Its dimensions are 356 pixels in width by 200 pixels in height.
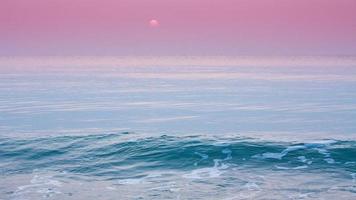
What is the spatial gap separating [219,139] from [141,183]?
10451 millimetres

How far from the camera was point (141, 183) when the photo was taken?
21469 millimetres

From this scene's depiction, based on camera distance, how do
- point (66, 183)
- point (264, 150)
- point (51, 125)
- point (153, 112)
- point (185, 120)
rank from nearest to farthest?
point (66, 183)
point (264, 150)
point (51, 125)
point (185, 120)
point (153, 112)

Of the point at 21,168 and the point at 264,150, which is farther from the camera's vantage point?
the point at 264,150

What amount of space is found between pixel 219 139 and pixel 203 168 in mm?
6448

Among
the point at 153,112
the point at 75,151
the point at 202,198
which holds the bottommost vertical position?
the point at 202,198

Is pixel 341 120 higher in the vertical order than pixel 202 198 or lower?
higher

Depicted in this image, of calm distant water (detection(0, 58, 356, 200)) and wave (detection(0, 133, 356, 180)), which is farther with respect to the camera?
wave (detection(0, 133, 356, 180))

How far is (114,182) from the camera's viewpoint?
71.2 ft

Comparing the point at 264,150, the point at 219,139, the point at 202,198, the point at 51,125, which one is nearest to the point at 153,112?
the point at 51,125

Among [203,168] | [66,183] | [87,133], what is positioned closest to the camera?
[66,183]

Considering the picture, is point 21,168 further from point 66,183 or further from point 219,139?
point 219,139

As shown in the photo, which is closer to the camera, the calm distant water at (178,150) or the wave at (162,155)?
the calm distant water at (178,150)

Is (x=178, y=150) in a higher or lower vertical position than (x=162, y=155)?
higher

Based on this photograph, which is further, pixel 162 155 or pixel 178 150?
pixel 178 150
